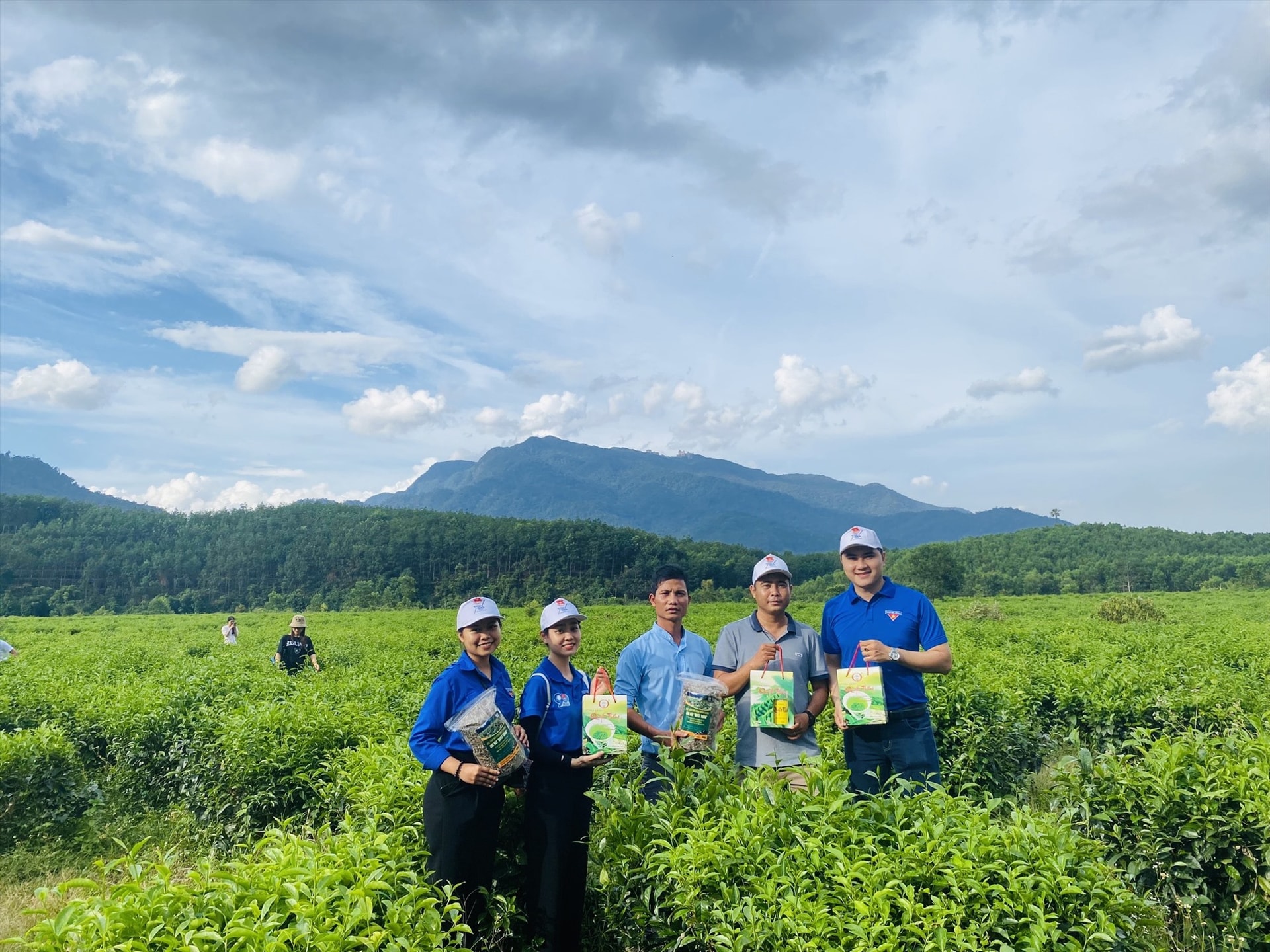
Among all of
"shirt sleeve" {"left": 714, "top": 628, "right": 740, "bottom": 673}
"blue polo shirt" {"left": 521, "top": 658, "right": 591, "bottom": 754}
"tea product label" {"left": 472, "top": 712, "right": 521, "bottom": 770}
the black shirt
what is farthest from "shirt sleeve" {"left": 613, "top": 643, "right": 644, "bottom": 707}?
the black shirt

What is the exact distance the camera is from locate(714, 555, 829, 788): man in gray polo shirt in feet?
13.9

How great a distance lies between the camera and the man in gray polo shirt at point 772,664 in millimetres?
4234

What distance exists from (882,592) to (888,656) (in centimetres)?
53

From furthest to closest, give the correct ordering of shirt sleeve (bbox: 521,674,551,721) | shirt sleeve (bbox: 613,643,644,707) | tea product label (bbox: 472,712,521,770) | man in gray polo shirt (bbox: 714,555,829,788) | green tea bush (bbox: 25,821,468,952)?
1. shirt sleeve (bbox: 613,643,644,707)
2. man in gray polo shirt (bbox: 714,555,829,788)
3. shirt sleeve (bbox: 521,674,551,721)
4. tea product label (bbox: 472,712,521,770)
5. green tea bush (bbox: 25,821,468,952)

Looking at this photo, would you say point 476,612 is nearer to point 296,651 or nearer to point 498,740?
point 498,740

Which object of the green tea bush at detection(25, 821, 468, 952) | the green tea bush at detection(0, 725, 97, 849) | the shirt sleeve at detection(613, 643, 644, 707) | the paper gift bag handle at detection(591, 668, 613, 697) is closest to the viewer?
the green tea bush at detection(25, 821, 468, 952)

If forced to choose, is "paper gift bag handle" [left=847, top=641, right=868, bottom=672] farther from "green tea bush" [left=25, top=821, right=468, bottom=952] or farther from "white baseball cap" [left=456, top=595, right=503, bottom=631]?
"green tea bush" [left=25, top=821, right=468, bottom=952]

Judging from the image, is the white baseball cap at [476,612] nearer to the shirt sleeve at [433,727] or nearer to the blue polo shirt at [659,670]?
the shirt sleeve at [433,727]

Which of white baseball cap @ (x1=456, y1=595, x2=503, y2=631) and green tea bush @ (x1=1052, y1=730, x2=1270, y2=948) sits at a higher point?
white baseball cap @ (x1=456, y1=595, x2=503, y2=631)

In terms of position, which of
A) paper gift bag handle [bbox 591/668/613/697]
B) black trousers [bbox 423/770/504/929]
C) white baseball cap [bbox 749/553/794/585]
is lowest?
black trousers [bbox 423/770/504/929]

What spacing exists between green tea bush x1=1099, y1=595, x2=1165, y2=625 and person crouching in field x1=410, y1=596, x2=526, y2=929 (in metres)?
29.3

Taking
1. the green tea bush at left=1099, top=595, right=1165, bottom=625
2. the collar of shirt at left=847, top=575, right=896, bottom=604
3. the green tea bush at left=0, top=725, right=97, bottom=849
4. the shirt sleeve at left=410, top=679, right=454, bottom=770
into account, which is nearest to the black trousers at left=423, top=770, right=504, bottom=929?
the shirt sleeve at left=410, top=679, right=454, bottom=770

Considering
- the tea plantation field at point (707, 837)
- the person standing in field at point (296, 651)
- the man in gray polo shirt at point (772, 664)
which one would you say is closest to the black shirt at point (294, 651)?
the person standing in field at point (296, 651)

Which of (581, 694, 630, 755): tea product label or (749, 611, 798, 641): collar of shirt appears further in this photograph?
(749, 611, 798, 641): collar of shirt
